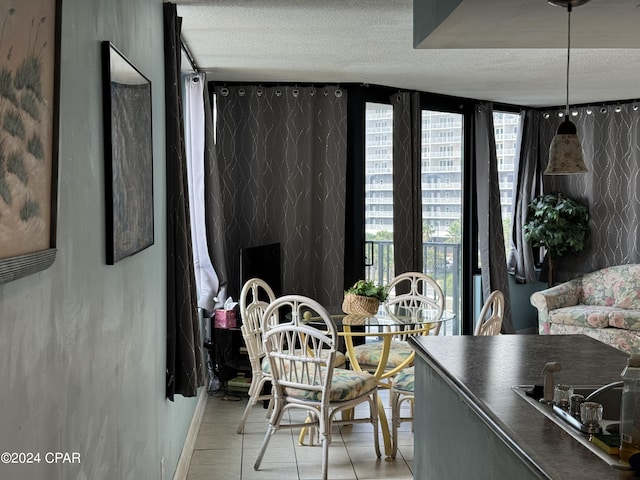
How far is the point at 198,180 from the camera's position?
5.54m

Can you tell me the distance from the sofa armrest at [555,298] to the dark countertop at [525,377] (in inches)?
164

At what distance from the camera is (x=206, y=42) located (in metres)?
4.74

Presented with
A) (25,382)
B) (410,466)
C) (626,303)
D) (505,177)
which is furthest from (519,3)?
(505,177)

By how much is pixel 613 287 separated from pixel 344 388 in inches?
158

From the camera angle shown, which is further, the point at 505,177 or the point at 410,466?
the point at 505,177

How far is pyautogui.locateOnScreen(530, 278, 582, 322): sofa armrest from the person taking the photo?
7.24m

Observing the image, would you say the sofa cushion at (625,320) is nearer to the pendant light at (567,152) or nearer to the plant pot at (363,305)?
the plant pot at (363,305)

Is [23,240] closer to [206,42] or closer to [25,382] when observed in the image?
[25,382]

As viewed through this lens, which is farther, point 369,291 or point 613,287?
point 613,287

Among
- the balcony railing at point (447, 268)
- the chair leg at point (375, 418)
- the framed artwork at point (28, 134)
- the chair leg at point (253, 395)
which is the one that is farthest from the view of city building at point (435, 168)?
the framed artwork at point (28, 134)

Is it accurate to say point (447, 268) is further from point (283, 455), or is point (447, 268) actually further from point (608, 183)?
point (283, 455)

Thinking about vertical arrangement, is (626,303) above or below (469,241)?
below

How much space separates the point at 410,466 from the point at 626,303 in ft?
11.8

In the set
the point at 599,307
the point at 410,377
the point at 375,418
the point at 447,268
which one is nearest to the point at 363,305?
the point at 410,377
